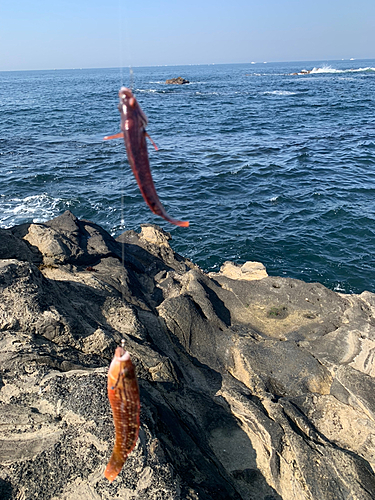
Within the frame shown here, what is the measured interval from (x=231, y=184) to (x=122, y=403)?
2209 cm

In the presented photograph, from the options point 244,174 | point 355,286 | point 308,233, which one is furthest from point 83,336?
point 244,174

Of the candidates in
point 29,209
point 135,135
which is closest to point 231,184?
point 29,209

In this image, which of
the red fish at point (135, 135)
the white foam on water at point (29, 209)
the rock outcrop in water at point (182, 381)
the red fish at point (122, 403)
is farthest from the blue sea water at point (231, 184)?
the red fish at point (122, 403)

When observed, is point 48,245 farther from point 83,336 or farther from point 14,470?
point 14,470

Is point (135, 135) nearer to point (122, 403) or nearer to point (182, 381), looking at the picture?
point (122, 403)

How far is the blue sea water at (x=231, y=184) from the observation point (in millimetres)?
17266

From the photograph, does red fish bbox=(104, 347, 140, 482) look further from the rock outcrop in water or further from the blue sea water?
the blue sea water

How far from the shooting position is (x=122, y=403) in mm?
3473

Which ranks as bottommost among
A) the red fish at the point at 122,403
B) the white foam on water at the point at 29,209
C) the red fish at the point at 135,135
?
the white foam on water at the point at 29,209

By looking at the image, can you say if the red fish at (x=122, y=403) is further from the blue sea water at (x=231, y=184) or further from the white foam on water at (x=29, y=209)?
the white foam on water at (x=29, y=209)

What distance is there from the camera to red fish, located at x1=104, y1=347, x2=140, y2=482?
3318mm

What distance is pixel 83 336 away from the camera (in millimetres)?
6590

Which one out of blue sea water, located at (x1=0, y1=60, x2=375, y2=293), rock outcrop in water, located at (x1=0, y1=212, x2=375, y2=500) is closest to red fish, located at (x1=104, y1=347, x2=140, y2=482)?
rock outcrop in water, located at (x1=0, y1=212, x2=375, y2=500)

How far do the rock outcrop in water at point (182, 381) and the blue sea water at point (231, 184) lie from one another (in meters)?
5.33
